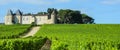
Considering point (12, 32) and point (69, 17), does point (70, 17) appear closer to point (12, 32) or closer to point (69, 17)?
point (69, 17)

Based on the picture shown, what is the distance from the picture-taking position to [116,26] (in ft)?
351

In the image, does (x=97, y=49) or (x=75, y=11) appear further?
(x=75, y=11)

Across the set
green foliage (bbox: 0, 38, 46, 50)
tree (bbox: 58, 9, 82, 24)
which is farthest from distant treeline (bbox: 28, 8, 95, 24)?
green foliage (bbox: 0, 38, 46, 50)

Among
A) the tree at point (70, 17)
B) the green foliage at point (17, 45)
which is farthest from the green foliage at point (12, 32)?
the tree at point (70, 17)

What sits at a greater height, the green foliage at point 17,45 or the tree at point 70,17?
the green foliage at point 17,45

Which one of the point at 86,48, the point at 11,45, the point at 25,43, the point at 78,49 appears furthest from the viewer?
the point at 25,43

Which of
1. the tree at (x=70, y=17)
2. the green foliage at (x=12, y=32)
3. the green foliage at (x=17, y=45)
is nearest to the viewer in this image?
the green foliage at (x=17, y=45)

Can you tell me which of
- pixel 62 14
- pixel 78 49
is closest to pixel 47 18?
pixel 62 14

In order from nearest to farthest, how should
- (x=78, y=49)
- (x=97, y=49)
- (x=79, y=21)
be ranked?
(x=97, y=49)
(x=78, y=49)
(x=79, y=21)

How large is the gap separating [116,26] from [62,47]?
72534mm

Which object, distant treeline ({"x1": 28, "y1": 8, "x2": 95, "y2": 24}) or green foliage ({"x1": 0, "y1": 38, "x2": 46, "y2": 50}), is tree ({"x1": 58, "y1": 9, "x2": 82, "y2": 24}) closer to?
distant treeline ({"x1": 28, "y1": 8, "x2": 95, "y2": 24})

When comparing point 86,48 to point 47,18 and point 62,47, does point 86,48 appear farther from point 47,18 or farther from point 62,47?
point 47,18

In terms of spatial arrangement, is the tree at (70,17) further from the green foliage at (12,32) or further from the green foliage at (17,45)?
the green foliage at (17,45)

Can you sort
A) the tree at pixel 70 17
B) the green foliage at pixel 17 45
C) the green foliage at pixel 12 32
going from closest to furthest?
the green foliage at pixel 17 45 < the green foliage at pixel 12 32 < the tree at pixel 70 17
